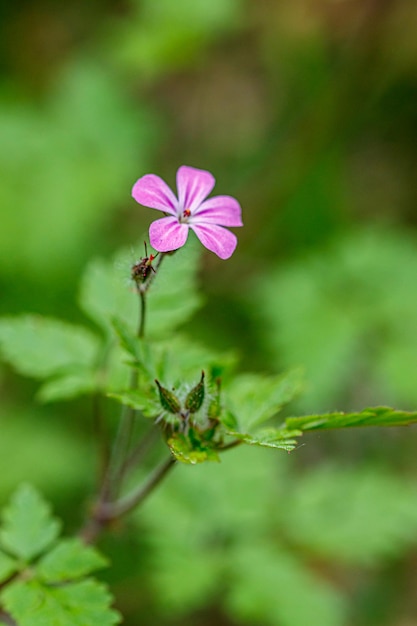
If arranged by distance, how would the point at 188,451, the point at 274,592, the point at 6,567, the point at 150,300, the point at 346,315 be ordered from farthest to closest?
the point at 346,315, the point at 274,592, the point at 150,300, the point at 6,567, the point at 188,451

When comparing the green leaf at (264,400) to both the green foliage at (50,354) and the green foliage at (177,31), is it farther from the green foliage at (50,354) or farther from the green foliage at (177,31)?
the green foliage at (177,31)

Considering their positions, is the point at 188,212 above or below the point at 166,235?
above

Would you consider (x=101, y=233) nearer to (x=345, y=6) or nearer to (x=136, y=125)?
(x=136, y=125)

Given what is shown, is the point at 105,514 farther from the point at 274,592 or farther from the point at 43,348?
the point at 274,592

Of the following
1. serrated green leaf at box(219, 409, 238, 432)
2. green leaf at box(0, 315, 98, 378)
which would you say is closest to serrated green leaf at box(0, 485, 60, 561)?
green leaf at box(0, 315, 98, 378)

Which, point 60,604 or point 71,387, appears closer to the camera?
point 60,604

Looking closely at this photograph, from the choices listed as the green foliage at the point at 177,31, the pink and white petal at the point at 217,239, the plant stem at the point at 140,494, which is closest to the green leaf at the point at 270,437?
the plant stem at the point at 140,494

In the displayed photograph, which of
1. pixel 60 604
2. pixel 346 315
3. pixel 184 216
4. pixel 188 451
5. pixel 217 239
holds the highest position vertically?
pixel 346 315

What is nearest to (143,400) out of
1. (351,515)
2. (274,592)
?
(274,592)
